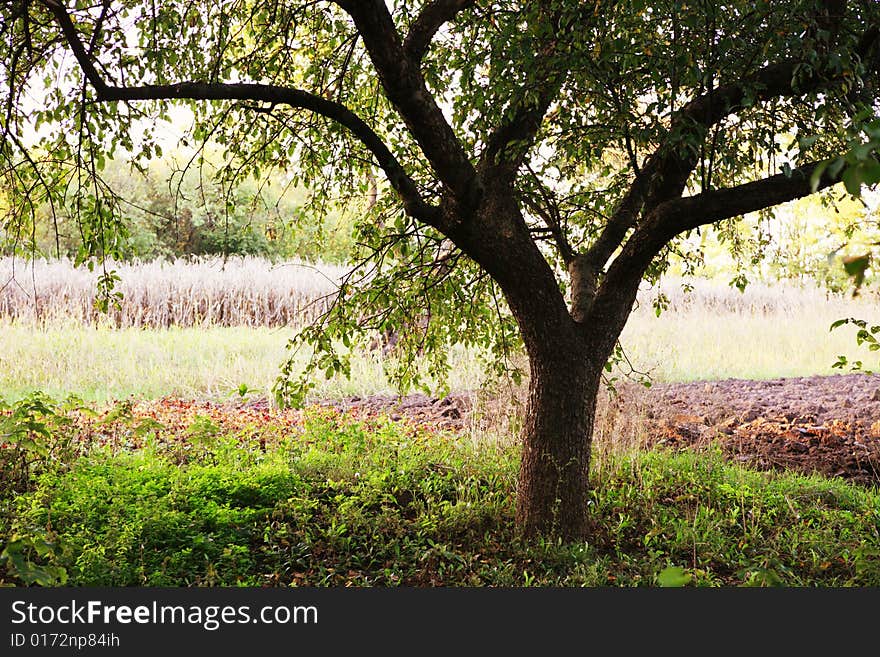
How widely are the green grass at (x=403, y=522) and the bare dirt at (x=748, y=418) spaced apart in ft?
1.68

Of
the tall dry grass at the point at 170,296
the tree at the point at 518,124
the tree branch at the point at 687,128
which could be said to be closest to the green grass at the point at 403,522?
the tree at the point at 518,124

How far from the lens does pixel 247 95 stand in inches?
146

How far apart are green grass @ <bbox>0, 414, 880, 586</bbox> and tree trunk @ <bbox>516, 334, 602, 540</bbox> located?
0.18 meters

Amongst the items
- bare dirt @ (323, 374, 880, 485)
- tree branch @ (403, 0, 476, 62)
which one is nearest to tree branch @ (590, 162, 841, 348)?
tree branch @ (403, 0, 476, 62)

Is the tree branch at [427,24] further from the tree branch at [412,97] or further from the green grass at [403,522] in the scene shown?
the green grass at [403,522]

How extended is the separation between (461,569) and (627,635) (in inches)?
50.5

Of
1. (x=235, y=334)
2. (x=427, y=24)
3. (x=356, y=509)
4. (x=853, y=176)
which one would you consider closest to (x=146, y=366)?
(x=235, y=334)

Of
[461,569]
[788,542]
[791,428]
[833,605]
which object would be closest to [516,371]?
[461,569]

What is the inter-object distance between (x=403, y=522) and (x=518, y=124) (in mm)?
2462

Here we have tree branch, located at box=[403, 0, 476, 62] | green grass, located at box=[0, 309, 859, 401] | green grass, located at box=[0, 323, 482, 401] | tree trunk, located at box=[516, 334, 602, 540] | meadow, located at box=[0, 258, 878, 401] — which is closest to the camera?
tree branch, located at box=[403, 0, 476, 62]

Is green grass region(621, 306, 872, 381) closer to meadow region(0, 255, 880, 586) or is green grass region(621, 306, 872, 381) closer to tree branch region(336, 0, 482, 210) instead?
meadow region(0, 255, 880, 586)

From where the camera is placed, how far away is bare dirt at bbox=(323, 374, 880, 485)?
6.62 m

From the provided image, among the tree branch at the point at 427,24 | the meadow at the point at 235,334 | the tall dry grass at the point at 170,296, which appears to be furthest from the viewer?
the tall dry grass at the point at 170,296

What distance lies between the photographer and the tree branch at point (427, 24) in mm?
3863
